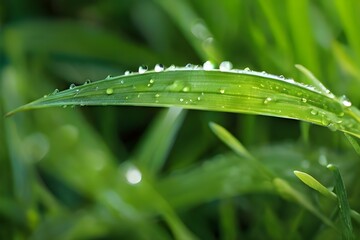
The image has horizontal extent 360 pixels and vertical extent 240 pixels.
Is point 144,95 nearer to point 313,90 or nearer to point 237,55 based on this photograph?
point 313,90

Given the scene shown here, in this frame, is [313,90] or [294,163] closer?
[313,90]

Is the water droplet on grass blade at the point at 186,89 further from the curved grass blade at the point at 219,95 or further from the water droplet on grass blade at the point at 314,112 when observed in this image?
the water droplet on grass blade at the point at 314,112

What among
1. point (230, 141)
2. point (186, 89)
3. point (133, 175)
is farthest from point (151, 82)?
point (133, 175)

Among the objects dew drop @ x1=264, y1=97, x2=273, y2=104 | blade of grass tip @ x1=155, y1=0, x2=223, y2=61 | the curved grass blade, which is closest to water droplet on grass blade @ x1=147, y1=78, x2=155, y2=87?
the curved grass blade

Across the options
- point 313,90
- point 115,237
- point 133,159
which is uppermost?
point 133,159

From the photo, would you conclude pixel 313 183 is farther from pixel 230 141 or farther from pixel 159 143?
pixel 159 143

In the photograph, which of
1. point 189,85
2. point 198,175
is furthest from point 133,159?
point 189,85
